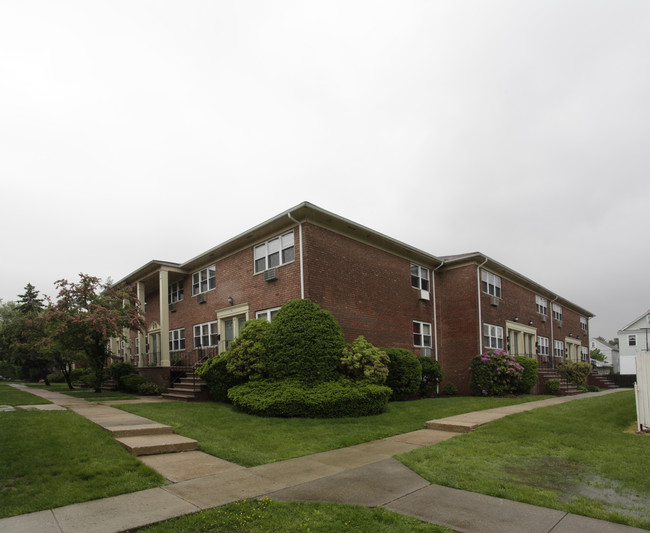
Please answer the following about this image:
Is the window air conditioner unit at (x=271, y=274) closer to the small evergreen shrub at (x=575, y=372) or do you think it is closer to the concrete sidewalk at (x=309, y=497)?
the concrete sidewalk at (x=309, y=497)

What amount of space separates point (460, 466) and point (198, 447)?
173 inches

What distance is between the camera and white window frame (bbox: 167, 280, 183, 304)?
72.7 ft

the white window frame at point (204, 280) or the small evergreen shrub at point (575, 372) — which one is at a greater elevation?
the white window frame at point (204, 280)

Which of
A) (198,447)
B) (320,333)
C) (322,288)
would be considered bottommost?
(198,447)

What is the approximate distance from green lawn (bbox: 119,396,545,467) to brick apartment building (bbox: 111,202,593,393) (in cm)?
448

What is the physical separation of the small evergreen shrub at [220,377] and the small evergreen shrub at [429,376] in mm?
8128

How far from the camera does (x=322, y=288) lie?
1491cm

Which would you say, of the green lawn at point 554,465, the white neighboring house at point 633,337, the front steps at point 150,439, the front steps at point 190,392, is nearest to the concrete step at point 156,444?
the front steps at point 150,439

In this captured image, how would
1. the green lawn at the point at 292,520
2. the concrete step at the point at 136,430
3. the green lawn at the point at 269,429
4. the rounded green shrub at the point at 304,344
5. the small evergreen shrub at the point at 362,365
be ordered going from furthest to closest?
1. the small evergreen shrub at the point at 362,365
2. the rounded green shrub at the point at 304,344
3. the concrete step at the point at 136,430
4. the green lawn at the point at 269,429
5. the green lawn at the point at 292,520

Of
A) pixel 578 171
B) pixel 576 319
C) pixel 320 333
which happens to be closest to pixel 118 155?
pixel 320 333

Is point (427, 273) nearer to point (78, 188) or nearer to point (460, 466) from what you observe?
point (460, 466)

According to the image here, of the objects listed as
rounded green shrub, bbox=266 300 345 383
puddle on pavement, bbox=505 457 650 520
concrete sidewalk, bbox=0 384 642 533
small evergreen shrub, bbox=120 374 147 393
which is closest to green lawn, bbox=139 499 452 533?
concrete sidewalk, bbox=0 384 642 533

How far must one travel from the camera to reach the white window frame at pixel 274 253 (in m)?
15.3

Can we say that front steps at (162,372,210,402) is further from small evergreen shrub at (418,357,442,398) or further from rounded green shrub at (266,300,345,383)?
small evergreen shrub at (418,357,442,398)
